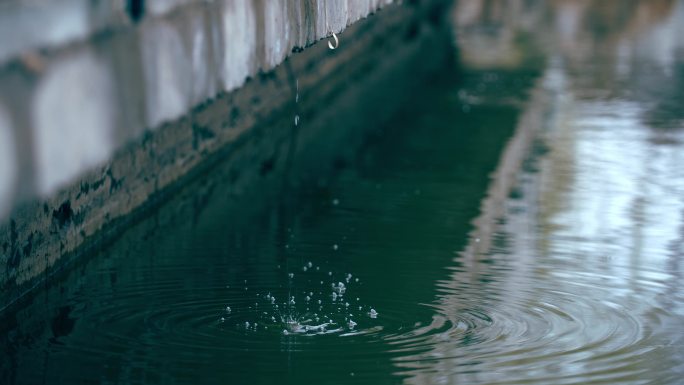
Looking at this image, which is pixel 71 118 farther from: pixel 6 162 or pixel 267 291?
pixel 267 291

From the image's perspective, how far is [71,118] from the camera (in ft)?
9.03

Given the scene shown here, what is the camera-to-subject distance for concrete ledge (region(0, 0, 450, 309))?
2836mm

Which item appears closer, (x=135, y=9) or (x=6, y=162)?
(x=6, y=162)

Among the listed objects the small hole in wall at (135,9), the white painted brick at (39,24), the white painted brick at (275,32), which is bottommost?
the white painted brick at (39,24)

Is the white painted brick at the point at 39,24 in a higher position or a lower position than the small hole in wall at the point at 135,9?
lower

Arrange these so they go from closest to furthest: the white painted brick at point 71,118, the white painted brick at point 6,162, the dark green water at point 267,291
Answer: the white painted brick at point 6,162 < the white painted brick at point 71,118 < the dark green water at point 267,291

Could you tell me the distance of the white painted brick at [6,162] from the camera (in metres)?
2.49

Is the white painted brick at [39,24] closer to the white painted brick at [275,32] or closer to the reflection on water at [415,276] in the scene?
the white painted brick at [275,32]

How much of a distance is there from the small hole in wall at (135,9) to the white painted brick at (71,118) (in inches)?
7.2

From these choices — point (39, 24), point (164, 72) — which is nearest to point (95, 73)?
point (39, 24)

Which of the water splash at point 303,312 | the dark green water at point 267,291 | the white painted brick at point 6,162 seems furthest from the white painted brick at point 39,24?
the water splash at point 303,312

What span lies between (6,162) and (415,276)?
12.8 ft

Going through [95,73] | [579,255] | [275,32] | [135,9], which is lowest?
[579,255]

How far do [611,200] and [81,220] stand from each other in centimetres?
324
